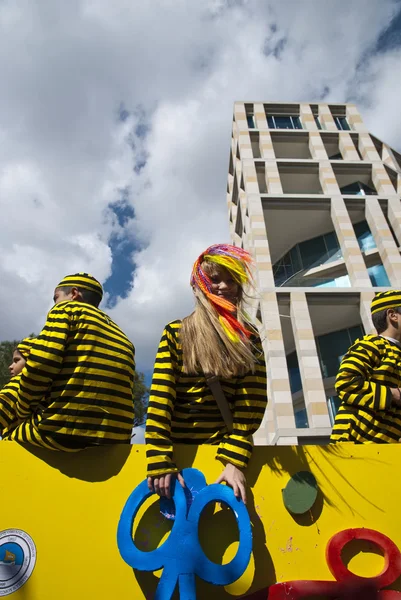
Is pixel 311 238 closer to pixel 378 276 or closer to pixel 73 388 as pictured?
pixel 378 276

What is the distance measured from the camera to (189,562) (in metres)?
1.41

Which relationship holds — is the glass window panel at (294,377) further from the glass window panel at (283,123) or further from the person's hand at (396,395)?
the person's hand at (396,395)

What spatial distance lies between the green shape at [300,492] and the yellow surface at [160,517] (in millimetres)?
26

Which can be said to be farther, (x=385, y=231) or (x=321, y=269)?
(x=321, y=269)

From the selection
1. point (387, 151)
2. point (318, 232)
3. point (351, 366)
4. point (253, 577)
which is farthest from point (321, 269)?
point (253, 577)

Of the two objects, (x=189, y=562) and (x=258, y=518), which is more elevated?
(x=258, y=518)

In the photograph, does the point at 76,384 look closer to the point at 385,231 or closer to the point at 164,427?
the point at 164,427

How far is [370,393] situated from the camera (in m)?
2.15

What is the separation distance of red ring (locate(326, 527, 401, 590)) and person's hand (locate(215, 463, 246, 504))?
16.9 inches

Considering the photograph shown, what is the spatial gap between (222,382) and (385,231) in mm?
14860

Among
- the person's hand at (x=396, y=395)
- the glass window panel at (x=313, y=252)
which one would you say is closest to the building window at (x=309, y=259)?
the glass window panel at (x=313, y=252)

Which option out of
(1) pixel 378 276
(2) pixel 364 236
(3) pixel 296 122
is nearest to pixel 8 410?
(1) pixel 378 276

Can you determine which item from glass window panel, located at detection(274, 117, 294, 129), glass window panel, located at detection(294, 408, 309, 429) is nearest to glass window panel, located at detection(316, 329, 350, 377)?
glass window panel, located at detection(294, 408, 309, 429)

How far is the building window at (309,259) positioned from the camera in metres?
13.9
